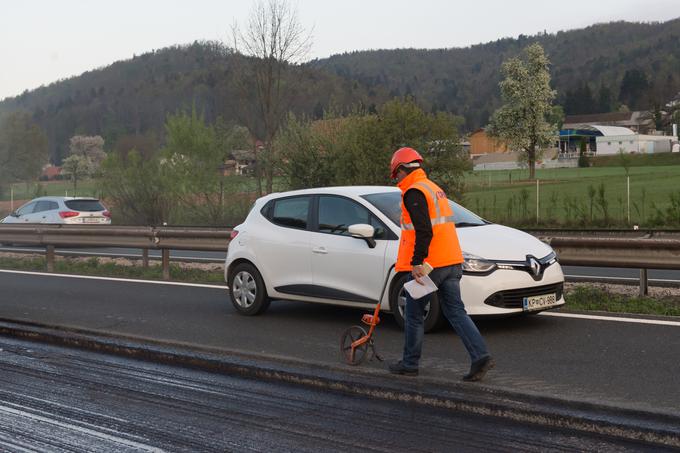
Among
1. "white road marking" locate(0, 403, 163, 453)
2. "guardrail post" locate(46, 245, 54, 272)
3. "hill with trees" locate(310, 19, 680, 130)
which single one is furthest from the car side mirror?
"hill with trees" locate(310, 19, 680, 130)

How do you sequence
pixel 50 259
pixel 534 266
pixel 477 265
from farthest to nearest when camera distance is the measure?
pixel 50 259, pixel 534 266, pixel 477 265

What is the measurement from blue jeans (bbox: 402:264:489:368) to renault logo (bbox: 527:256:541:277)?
2.04 meters

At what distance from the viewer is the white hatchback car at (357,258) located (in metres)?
8.61

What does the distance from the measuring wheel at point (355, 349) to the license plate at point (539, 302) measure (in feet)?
6.37

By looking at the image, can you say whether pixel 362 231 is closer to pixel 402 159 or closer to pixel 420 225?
pixel 402 159

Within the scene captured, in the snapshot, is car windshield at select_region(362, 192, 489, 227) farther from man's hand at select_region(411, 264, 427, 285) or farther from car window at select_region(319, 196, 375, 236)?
man's hand at select_region(411, 264, 427, 285)

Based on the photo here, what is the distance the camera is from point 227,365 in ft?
25.7

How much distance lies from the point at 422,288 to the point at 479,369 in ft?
2.56

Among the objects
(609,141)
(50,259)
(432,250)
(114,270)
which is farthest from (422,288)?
(609,141)

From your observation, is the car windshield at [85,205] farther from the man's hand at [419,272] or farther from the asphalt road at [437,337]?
the man's hand at [419,272]

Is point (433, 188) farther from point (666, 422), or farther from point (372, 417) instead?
point (666, 422)

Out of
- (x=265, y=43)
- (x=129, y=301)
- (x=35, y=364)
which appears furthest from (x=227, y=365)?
(x=265, y=43)

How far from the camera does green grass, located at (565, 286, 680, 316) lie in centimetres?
1023

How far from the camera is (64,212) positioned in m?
26.5
